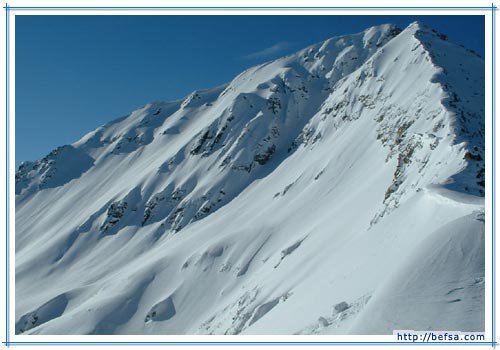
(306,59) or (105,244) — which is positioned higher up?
(306,59)

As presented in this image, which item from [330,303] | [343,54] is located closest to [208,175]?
[343,54]

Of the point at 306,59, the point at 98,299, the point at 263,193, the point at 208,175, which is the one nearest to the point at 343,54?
the point at 306,59

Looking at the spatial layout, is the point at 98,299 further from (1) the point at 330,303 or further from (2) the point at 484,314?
(2) the point at 484,314

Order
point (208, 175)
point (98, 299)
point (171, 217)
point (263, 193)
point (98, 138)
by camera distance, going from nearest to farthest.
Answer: point (98, 299), point (263, 193), point (171, 217), point (208, 175), point (98, 138)

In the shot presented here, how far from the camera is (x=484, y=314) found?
47.6ft

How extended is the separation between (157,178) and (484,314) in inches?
3537

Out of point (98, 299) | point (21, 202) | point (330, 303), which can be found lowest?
point (98, 299)

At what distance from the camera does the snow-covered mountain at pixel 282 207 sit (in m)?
18.7

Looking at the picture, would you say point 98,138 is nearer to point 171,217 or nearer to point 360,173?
point 171,217

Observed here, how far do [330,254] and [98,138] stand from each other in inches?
5100

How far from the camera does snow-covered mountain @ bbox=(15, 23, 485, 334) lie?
1873 centimetres

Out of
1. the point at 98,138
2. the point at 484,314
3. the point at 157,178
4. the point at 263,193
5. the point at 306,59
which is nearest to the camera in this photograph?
the point at 484,314

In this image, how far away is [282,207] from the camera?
63.7 meters

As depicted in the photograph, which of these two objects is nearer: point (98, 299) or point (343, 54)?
point (98, 299)
